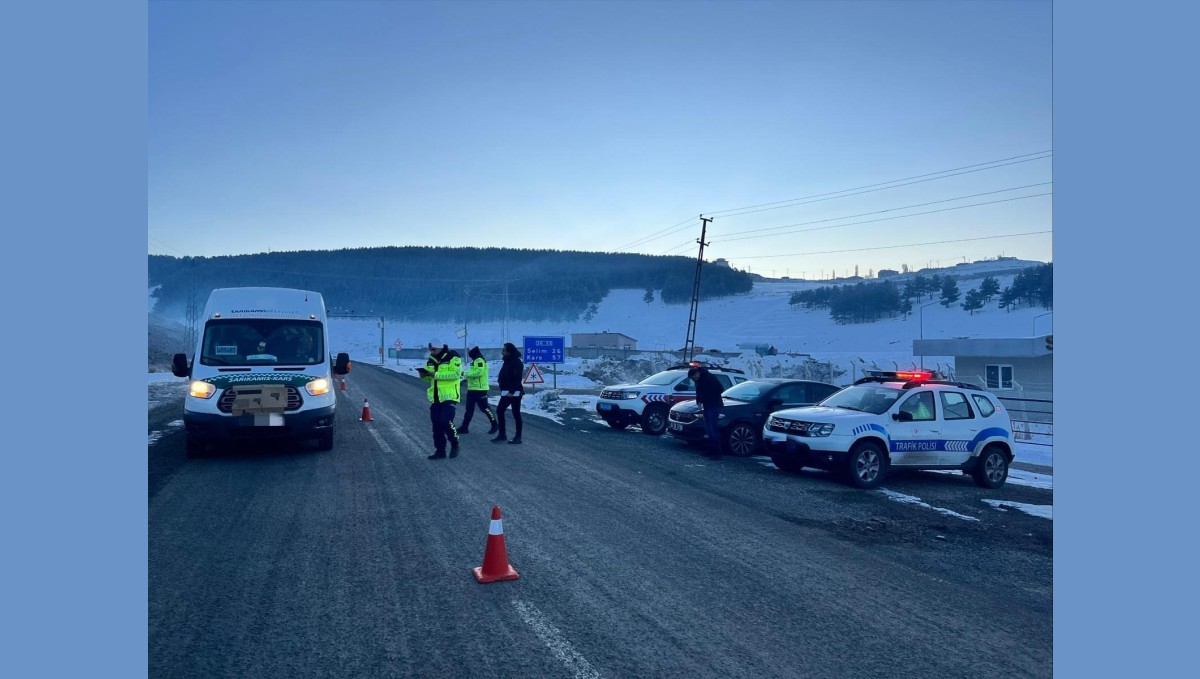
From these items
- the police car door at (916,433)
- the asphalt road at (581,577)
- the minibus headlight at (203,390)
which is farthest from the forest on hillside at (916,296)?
the minibus headlight at (203,390)

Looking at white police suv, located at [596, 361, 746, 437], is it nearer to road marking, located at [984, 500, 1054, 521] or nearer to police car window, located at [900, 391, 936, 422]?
police car window, located at [900, 391, 936, 422]

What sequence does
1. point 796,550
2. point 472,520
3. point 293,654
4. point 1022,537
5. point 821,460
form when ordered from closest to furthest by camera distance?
point 293,654
point 796,550
point 472,520
point 1022,537
point 821,460

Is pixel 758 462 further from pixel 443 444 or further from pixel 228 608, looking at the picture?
pixel 228 608

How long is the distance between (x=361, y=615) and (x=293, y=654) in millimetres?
656

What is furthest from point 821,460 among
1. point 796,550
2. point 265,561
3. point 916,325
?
point 916,325

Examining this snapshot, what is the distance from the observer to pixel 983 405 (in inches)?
474

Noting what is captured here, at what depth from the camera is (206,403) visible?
11.2 m

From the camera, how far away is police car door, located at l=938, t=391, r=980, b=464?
38.0 ft

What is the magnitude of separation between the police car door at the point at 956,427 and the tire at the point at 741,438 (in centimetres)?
349

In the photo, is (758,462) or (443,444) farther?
(758,462)

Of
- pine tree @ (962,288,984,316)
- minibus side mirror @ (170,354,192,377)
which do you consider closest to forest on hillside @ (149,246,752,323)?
pine tree @ (962,288,984,316)

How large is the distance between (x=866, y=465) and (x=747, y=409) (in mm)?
3375

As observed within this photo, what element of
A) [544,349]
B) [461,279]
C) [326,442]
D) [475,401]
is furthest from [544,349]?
[461,279]

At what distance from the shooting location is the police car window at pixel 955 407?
38.6ft
